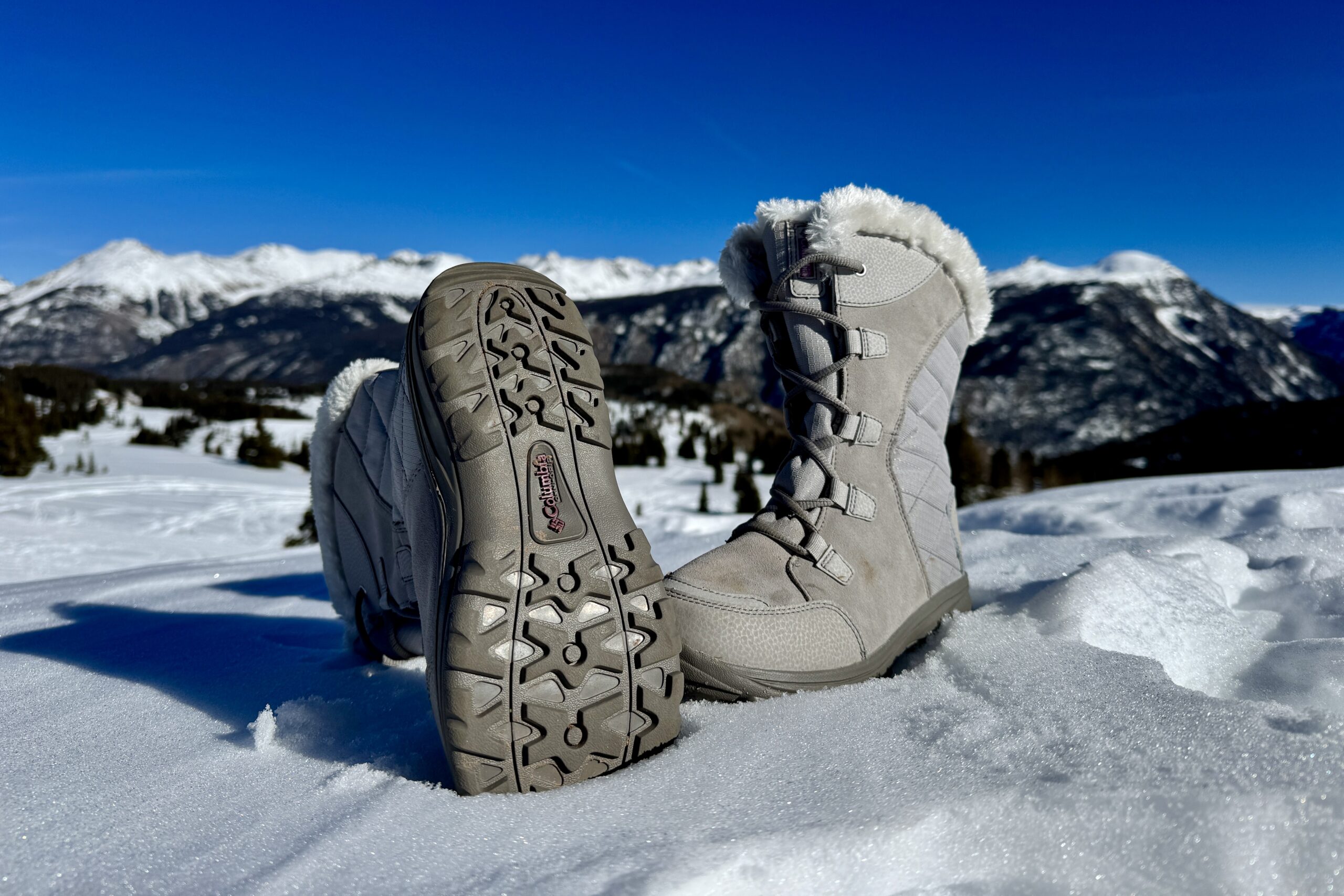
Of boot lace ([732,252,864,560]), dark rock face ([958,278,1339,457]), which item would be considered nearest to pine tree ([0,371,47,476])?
boot lace ([732,252,864,560])

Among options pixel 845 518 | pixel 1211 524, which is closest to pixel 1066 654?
pixel 845 518

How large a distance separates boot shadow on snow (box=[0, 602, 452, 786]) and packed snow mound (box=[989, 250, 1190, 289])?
4711 inches

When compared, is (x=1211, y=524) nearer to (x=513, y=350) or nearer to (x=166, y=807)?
(x=513, y=350)

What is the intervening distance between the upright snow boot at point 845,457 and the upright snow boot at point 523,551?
8.2 inches

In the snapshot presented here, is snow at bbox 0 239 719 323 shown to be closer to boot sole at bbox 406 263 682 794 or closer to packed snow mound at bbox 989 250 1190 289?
packed snow mound at bbox 989 250 1190 289

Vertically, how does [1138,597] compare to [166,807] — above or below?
above

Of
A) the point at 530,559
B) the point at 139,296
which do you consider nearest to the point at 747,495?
the point at 530,559

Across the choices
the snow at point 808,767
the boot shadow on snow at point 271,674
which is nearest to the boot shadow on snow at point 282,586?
the boot shadow on snow at point 271,674

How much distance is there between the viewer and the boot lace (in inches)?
55.3

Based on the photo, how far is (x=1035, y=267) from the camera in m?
131

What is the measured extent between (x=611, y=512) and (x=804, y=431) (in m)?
0.62

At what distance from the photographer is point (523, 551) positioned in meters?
1.01

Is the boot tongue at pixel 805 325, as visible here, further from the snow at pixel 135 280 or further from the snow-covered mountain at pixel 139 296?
the snow at pixel 135 280

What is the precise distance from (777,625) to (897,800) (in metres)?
0.44
